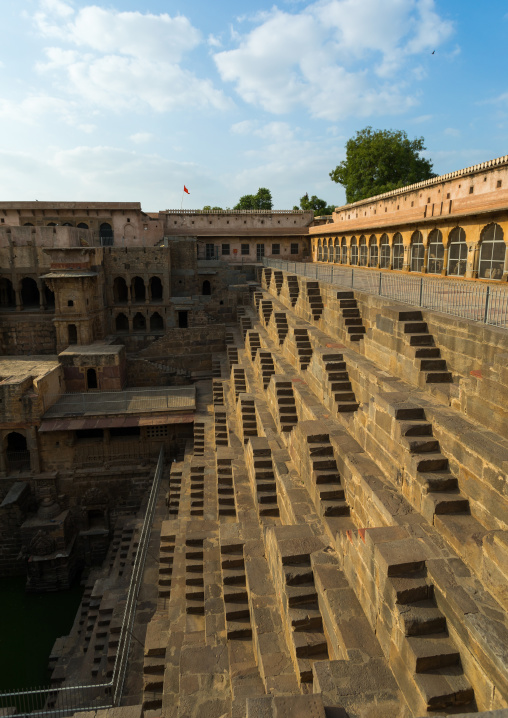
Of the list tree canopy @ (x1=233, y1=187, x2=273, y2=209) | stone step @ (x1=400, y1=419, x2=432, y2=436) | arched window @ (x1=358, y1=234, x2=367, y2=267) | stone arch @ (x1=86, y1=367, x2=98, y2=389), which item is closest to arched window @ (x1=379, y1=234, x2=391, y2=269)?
arched window @ (x1=358, y1=234, x2=367, y2=267)

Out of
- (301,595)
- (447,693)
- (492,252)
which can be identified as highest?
(492,252)

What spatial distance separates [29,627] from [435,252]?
18520 mm

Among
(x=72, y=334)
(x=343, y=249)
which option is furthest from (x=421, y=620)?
(x=343, y=249)

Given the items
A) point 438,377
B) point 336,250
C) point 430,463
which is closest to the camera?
point 430,463

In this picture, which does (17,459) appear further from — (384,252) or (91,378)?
(384,252)

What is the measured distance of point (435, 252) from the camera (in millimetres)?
15938

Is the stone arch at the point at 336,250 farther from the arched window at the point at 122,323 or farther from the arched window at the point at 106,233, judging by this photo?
the arched window at the point at 106,233

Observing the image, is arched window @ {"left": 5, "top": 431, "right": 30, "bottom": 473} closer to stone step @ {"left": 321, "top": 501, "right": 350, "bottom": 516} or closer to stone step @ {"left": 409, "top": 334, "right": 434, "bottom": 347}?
stone step @ {"left": 321, "top": 501, "right": 350, "bottom": 516}

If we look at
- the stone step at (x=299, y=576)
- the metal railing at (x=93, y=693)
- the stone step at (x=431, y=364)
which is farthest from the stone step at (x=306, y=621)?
the metal railing at (x=93, y=693)

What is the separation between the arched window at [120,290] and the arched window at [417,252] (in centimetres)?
1811

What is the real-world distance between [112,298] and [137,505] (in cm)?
1400

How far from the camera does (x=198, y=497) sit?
1223cm

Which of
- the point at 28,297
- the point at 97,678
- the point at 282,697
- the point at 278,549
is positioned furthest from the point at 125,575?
the point at 28,297

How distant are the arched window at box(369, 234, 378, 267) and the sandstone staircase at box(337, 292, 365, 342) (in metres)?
11.7
